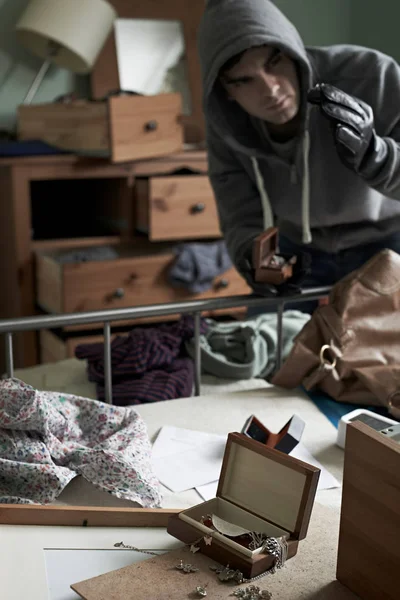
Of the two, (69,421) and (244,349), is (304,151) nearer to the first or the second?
(244,349)

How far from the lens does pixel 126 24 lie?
3.07m

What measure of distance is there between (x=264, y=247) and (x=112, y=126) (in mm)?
1084

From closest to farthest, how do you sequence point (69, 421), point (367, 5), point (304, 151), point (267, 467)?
point (267, 467)
point (69, 421)
point (304, 151)
point (367, 5)

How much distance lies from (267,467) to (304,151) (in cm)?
100

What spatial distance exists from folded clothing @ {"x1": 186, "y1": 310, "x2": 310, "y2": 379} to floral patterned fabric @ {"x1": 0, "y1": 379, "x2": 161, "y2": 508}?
0.50 m

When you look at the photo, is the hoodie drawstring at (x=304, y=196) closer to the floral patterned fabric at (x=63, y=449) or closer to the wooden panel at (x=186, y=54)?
the floral patterned fabric at (x=63, y=449)

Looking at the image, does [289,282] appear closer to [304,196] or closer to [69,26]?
[304,196]

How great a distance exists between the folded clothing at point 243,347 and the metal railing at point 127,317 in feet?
0.23

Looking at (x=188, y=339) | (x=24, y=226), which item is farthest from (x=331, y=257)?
(x=24, y=226)

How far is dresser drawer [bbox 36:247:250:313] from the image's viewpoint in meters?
2.61

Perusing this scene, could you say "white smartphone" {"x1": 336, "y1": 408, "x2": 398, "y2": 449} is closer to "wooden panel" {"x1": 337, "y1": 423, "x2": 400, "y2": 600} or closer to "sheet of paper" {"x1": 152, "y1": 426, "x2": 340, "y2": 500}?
"sheet of paper" {"x1": 152, "y1": 426, "x2": 340, "y2": 500}

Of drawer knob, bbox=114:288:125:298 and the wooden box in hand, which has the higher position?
the wooden box in hand

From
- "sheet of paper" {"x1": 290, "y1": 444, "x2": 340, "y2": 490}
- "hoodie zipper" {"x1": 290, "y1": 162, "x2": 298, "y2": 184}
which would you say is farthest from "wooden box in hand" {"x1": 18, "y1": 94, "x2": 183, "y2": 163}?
"sheet of paper" {"x1": 290, "y1": 444, "x2": 340, "y2": 490}

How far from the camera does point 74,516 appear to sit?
105 cm
